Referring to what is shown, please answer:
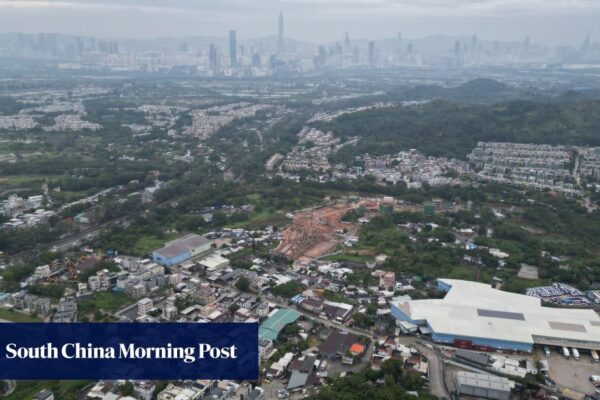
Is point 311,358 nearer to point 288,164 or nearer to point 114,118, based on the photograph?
point 288,164

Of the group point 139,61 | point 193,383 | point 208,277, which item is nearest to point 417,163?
point 208,277

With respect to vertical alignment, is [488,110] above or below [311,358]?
above

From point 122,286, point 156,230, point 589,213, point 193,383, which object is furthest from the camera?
point 589,213

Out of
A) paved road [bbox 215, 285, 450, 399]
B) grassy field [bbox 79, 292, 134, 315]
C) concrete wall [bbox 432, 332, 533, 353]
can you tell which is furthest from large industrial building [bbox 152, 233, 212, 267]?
concrete wall [bbox 432, 332, 533, 353]

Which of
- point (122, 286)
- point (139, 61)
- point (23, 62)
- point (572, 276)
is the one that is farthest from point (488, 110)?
point (23, 62)

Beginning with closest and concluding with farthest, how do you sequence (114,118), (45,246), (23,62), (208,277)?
1. (208,277)
2. (45,246)
3. (114,118)
4. (23,62)

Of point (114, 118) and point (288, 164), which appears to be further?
point (114, 118)

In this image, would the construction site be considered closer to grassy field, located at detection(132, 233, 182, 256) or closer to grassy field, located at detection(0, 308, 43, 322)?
grassy field, located at detection(132, 233, 182, 256)

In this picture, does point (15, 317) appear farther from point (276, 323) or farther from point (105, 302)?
point (276, 323)
